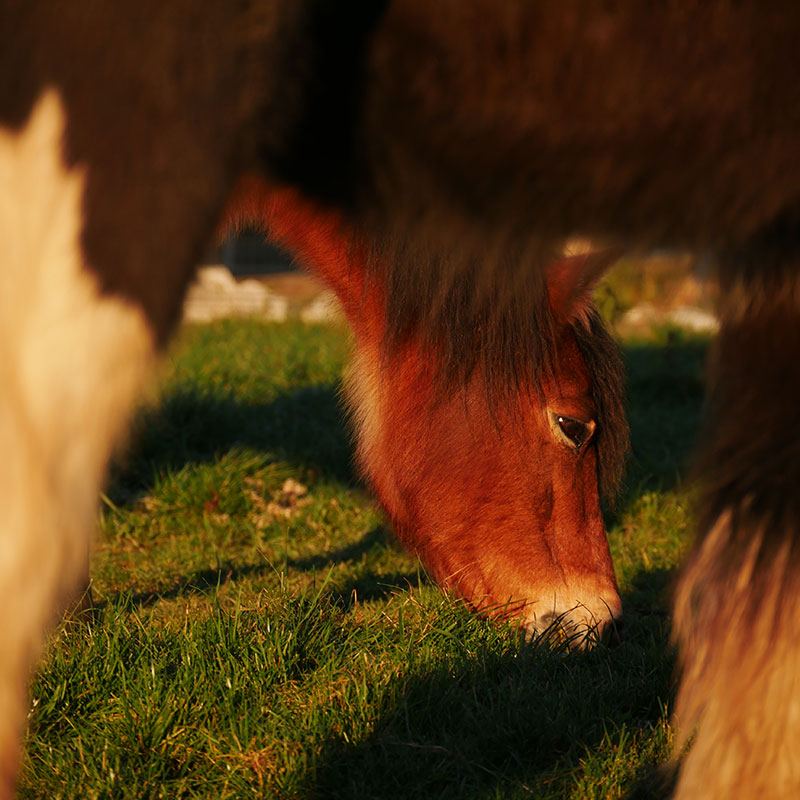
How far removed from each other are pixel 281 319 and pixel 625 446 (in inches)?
247

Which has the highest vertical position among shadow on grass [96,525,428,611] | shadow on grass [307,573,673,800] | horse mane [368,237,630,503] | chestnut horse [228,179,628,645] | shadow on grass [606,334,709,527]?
horse mane [368,237,630,503]

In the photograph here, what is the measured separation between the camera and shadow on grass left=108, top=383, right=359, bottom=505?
494 cm

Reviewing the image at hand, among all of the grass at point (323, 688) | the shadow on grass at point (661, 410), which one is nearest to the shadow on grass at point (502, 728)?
the grass at point (323, 688)

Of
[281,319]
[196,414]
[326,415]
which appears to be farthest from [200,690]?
[281,319]

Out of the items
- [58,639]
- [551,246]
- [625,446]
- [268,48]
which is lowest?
[58,639]

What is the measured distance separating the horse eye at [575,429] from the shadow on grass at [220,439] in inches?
62.5

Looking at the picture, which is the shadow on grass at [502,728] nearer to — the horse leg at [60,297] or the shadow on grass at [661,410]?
the horse leg at [60,297]

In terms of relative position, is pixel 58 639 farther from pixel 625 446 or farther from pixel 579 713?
pixel 625 446

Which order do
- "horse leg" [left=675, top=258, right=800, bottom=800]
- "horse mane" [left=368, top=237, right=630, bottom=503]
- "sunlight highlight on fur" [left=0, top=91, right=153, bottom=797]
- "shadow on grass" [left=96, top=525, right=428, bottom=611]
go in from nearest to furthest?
"sunlight highlight on fur" [left=0, top=91, right=153, bottom=797] → "horse leg" [left=675, top=258, right=800, bottom=800] → "horse mane" [left=368, top=237, right=630, bottom=503] → "shadow on grass" [left=96, top=525, right=428, bottom=611]

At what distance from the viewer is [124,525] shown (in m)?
4.53

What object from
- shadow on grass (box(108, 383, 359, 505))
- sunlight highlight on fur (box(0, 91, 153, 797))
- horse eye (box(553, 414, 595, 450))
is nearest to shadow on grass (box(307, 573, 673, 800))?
horse eye (box(553, 414, 595, 450))

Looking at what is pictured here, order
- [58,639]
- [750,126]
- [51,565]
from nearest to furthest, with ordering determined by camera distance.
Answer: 1. [51,565]
2. [750,126]
3. [58,639]

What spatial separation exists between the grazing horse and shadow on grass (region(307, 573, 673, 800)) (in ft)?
2.29

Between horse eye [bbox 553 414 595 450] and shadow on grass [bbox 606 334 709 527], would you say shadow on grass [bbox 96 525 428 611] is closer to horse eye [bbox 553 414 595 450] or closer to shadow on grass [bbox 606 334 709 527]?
horse eye [bbox 553 414 595 450]
